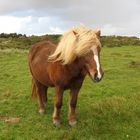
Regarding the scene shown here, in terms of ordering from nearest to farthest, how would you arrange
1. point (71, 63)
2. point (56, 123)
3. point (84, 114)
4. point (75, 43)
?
point (75, 43) < point (71, 63) < point (56, 123) < point (84, 114)

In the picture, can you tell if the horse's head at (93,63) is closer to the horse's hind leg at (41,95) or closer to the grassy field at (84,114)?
the grassy field at (84,114)

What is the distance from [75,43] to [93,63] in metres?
0.62

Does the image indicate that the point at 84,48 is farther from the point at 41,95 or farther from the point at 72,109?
the point at 41,95

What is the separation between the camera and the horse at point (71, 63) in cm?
709

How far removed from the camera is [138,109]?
965 cm

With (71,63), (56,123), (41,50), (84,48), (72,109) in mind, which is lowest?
(56,123)

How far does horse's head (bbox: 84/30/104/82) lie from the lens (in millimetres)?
6863

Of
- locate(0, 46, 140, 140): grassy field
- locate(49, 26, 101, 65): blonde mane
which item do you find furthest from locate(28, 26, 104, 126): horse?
locate(0, 46, 140, 140): grassy field

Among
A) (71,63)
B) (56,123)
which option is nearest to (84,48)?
(71,63)

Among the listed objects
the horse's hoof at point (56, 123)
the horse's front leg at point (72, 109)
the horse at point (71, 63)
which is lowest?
the horse's hoof at point (56, 123)

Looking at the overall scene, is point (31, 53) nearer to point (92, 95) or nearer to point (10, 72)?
point (92, 95)

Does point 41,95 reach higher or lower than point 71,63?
lower

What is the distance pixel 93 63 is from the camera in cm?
700

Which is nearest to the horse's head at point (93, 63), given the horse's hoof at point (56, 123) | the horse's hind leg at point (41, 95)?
the horse's hoof at point (56, 123)
